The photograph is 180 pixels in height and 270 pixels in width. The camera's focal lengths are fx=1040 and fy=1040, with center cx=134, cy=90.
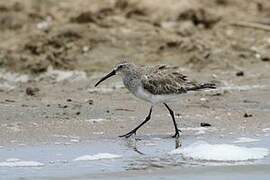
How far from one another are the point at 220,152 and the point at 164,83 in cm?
102

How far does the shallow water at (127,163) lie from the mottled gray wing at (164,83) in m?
0.48

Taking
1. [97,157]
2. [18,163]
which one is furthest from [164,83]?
[18,163]

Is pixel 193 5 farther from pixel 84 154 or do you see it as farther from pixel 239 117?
pixel 84 154

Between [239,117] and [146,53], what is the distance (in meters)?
3.12

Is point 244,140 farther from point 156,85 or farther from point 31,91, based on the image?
point 31,91

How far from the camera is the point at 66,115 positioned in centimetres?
1059

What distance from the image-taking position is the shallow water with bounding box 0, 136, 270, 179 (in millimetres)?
8359

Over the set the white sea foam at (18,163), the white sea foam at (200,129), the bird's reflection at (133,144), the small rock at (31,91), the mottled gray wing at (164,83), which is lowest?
the white sea foam at (18,163)

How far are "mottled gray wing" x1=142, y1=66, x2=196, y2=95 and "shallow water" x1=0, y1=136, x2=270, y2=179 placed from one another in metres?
0.48

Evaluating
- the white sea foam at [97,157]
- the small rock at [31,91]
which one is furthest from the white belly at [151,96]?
the small rock at [31,91]

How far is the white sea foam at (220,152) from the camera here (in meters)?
8.91

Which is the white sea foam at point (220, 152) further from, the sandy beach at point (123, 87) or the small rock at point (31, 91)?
the small rock at point (31, 91)

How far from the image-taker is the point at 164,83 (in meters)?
9.69

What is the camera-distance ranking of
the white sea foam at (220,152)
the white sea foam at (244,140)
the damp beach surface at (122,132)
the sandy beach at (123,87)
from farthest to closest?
the white sea foam at (244,140) → the white sea foam at (220,152) → the sandy beach at (123,87) → the damp beach surface at (122,132)
